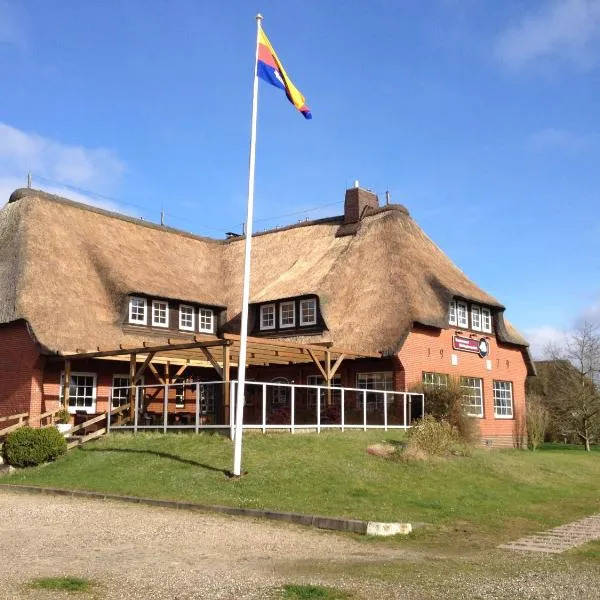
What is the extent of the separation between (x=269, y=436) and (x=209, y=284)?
15.3 metres

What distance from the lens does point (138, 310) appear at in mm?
28109

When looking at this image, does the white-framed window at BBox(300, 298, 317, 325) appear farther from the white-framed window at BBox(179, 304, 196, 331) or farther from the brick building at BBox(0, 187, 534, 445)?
the white-framed window at BBox(179, 304, 196, 331)

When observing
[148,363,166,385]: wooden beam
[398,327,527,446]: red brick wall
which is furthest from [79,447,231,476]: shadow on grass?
[398,327,527,446]: red brick wall

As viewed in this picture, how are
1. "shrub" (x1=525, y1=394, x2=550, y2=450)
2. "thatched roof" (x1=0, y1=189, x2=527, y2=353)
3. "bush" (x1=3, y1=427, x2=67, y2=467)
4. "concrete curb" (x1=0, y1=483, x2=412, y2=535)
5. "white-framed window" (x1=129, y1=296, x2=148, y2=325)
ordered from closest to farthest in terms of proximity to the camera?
"concrete curb" (x1=0, y1=483, x2=412, y2=535) < "bush" (x1=3, y1=427, x2=67, y2=467) < "thatched roof" (x1=0, y1=189, x2=527, y2=353) < "white-framed window" (x1=129, y1=296, x2=148, y2=325) < "shrub" (x1=525, y1=394, x2=550, y2=450)

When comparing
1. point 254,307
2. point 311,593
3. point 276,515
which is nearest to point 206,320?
point 254,307

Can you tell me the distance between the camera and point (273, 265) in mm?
34125

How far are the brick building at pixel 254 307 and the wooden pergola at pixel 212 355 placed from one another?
0.67 feet

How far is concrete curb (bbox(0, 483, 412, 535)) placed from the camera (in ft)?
36.8

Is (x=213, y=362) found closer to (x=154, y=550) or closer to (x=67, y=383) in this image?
(x=67, y=383)

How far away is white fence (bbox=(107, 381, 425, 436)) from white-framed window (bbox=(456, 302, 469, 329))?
5739mm

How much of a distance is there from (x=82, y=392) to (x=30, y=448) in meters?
6.51

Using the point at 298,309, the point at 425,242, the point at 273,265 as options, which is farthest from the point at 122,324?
the point at 425,242

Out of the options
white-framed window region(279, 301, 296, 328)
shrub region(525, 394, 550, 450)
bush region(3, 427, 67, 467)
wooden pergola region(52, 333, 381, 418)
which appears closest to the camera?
bush region(3, 427, 67, 467)

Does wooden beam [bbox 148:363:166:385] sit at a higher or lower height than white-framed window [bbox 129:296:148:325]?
lower
